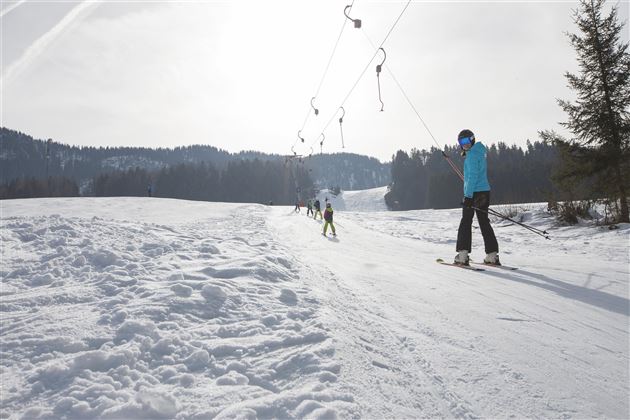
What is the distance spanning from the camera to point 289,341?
2.42 metres

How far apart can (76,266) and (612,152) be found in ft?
57.8

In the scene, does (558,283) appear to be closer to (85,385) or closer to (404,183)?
(85,385)

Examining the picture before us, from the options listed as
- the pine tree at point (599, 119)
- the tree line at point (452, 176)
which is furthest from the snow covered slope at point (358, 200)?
the pine tree at point (599, 119)

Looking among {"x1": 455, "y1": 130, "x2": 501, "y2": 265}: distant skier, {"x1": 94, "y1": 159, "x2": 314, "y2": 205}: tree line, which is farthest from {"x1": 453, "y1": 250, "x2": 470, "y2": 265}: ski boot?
{"x1": 94, "y1": 159, "x2": 314, "y2": 205}: tree line

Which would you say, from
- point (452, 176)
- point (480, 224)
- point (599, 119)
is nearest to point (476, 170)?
point (480, 224)

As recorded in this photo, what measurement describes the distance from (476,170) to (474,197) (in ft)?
1.59

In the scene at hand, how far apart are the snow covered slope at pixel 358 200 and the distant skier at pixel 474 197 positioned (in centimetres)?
10130

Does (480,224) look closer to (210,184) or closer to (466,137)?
(466,137)

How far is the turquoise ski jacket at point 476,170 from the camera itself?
5.95 meters

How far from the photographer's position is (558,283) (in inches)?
188

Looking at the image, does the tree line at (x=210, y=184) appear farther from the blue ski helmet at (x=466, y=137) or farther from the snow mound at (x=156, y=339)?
the snow mound at (x=156, y=339)

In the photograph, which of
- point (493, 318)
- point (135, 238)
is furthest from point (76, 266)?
point (493, 318)

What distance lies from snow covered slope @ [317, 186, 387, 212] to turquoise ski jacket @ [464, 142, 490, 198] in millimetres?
101364

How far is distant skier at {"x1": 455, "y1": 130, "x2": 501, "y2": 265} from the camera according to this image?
5.96 m
